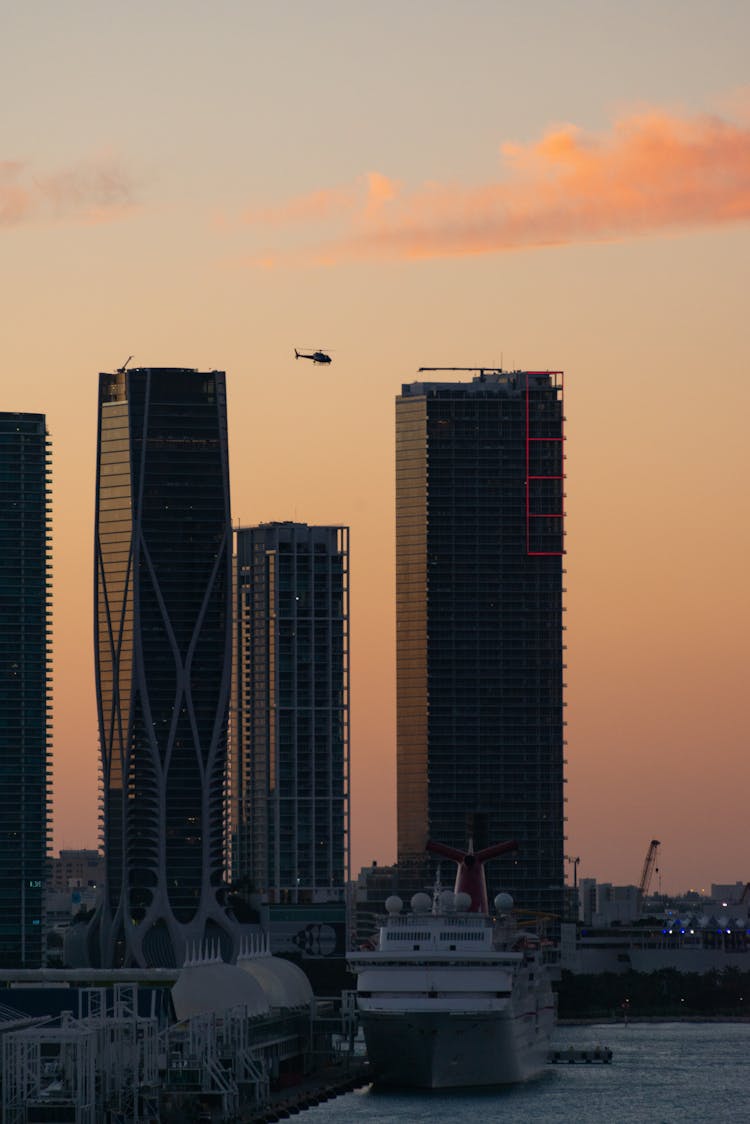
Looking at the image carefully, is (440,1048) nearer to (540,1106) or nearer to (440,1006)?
(440,1006)

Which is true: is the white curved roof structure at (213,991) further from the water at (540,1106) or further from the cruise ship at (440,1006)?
the water at (540,1106)

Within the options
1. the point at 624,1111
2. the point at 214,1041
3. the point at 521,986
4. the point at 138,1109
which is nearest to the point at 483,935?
the point at 521,986

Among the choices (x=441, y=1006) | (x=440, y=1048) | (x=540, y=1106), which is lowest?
(x=540, y=1106)

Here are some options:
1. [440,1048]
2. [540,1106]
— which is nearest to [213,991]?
[440,1048]

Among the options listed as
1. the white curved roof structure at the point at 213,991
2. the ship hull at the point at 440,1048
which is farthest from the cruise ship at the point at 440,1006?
the white curved roof structure at the point at 213,991

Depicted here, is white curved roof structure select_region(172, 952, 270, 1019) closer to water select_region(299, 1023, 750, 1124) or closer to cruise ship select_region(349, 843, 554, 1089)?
cruise ship select_region(349, 843, 554, 1089)

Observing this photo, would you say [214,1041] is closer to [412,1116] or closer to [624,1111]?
[412,1116]
